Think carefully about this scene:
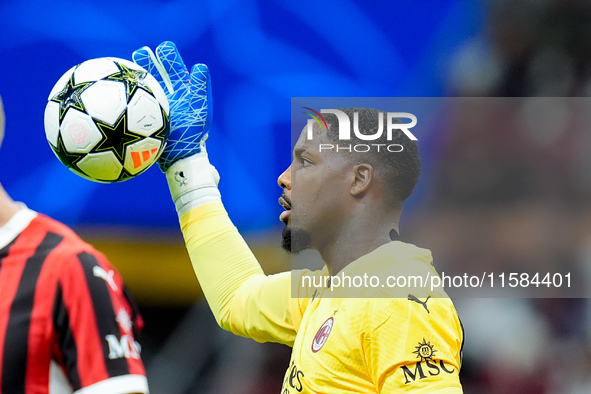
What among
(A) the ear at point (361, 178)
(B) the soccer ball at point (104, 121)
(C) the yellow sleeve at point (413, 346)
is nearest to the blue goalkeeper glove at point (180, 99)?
(B) the soccer ball at point (104, 121)

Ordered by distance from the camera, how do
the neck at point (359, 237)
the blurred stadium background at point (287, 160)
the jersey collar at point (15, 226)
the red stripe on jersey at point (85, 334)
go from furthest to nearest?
the blurred stadium background at point (287, 160) → the neck at point (359, 237) → the jersey collar at point (15, 226) → the red stripe on jersey at point (85, 334)

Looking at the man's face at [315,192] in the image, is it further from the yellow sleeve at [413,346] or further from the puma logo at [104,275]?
the puma logo at [104,275]

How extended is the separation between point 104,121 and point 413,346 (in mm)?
1366

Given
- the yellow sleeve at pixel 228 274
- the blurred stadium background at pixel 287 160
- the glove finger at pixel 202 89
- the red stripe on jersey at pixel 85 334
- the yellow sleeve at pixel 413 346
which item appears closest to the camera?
the red stripe on jersey at pixel 85 334

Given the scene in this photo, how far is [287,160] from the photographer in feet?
14.6

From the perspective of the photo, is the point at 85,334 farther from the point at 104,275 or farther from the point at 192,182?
the point at 192,182

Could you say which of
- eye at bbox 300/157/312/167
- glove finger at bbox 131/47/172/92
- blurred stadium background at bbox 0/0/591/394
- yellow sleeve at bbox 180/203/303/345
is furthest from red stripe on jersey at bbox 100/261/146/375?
blurred stadium background at bbox 0/0/591/394

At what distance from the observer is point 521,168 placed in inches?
182

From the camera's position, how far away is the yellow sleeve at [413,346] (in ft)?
6.81

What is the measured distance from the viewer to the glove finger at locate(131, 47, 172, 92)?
3.13 metres

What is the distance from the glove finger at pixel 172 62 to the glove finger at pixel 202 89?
0.19ft

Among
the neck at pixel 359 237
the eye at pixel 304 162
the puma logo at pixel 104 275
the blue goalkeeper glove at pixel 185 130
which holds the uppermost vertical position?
the blue goalkeeper glove at pixel 185 130

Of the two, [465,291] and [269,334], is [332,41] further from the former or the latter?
[269,334]

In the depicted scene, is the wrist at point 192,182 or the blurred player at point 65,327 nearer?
the blurred player at point 65,327
